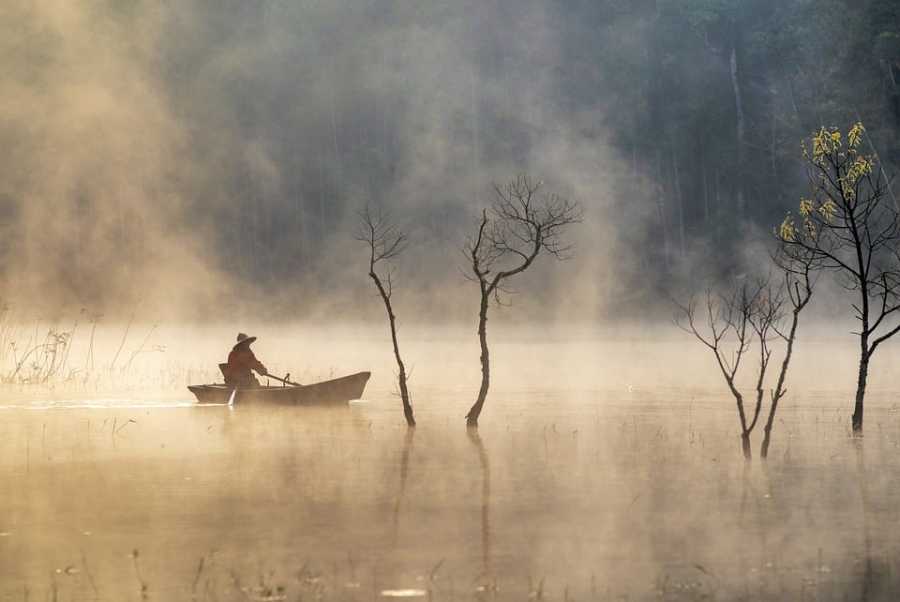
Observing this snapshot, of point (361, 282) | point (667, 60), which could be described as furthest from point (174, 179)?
point (667, 60)

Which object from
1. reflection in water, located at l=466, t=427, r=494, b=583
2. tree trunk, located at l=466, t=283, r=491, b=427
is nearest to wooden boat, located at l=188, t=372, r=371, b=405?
tree trunk, located at l=466, t=283, r=491, b=427

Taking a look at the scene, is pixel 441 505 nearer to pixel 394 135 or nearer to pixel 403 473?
pixel 403 473

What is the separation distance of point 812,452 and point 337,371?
66.9 feet

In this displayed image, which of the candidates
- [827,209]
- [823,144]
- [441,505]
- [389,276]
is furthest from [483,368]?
[441,505]

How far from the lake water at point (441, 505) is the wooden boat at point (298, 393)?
0.24m

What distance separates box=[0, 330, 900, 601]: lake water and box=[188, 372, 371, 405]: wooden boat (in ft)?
0.78

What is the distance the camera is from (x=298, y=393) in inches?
1032

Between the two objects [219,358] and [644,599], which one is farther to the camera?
[219,358]

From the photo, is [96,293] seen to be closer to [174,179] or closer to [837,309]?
[174,179]

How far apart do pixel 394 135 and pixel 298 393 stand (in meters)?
58.2

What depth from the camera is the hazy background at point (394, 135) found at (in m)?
64.8

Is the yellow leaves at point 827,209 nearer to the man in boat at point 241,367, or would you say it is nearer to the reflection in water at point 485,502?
the reflection in water at point 485,502

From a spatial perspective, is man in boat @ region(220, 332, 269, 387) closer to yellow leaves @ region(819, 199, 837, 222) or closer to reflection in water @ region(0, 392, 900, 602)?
reflection in water @ region(0, 392, 900, 602)

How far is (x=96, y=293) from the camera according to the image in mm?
72500
